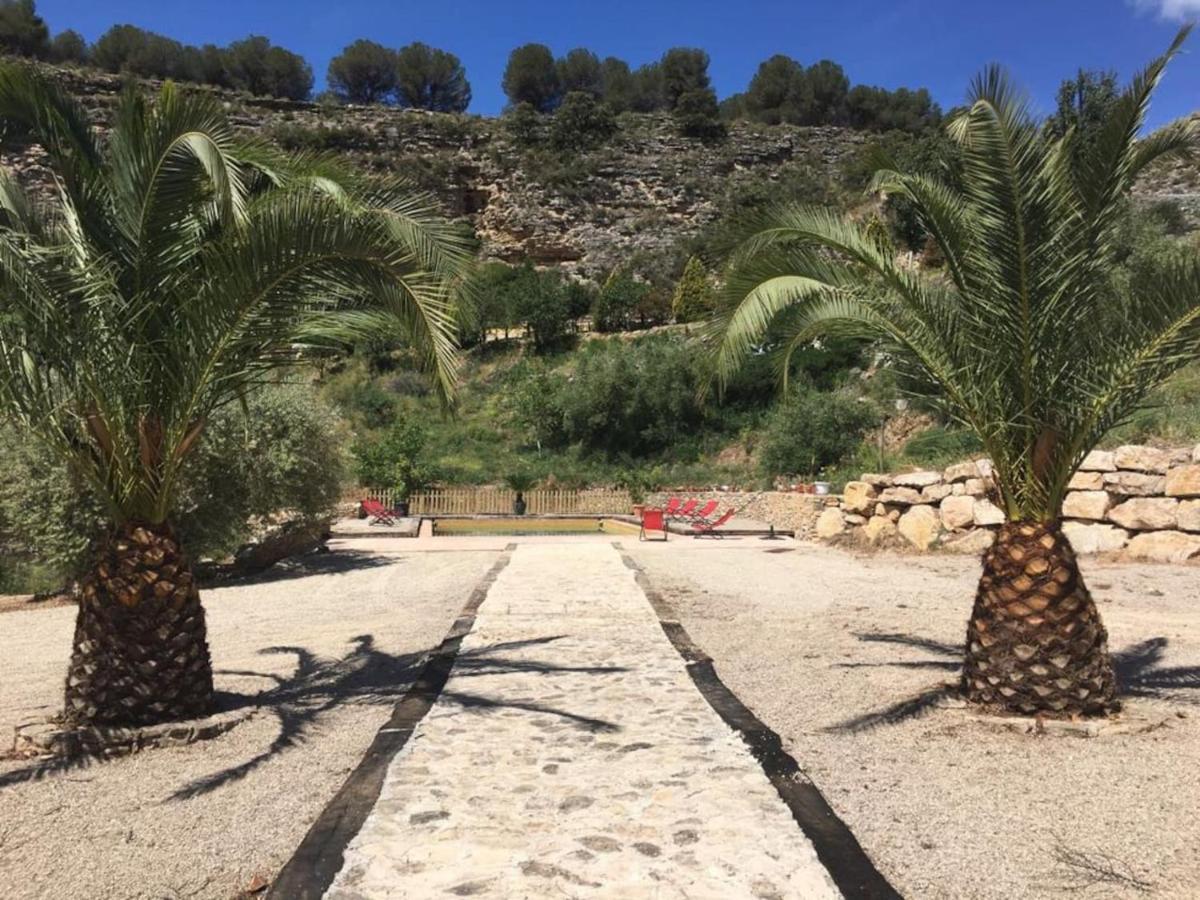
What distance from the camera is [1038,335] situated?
512 cm

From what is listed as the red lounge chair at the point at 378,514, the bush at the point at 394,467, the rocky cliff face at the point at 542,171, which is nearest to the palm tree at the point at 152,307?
the red lounge chair at the point at 378,514

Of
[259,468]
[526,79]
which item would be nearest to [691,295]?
[259,468]

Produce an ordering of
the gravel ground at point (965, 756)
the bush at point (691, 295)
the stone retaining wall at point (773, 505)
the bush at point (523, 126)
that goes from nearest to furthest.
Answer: the gravel ground at point (965, 756) < the stone retaining wall at point (773, 505) < the bush at point (691, 295) < the bush at point (523, 126)

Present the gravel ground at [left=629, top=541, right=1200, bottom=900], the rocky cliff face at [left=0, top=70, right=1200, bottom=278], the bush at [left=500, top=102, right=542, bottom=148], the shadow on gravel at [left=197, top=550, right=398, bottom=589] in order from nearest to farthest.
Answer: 1. the gravel ground at [left=629, top=541, right=1200, bottom=900]
2. the shadow on gravel at [left=197, top=550, right=398, bottom=589]
3. the rocky cliff face at [left=0, top=70, right=1200, bottom=278]
4. the bush at [left=500, top=102, right=542, bottom=148]

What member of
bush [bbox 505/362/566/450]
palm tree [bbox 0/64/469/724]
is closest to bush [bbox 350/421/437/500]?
bush [bbox 505/362/566/450]

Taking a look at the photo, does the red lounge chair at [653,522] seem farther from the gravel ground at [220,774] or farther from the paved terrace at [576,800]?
the paved terrace at [576,800]

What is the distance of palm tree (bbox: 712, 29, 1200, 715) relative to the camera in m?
5.04

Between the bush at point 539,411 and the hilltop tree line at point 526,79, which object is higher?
the hilltop tree line at point 526,79

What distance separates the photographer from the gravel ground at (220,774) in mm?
3396

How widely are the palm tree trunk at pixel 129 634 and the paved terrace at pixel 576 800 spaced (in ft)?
4.94

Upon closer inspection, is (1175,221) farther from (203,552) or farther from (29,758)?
(29,758)

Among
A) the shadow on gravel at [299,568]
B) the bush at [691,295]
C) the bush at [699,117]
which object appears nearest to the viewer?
the shadow on gravel at [299,568]

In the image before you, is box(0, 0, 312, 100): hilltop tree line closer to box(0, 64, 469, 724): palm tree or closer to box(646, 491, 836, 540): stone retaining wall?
box(646, 491, 836, 540): stone retaining wall

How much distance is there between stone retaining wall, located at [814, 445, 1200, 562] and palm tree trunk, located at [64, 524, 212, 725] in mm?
9309
